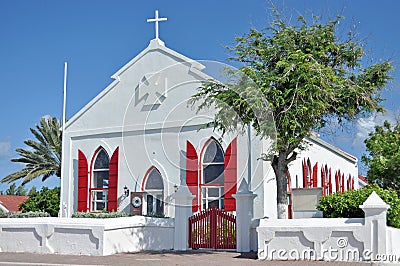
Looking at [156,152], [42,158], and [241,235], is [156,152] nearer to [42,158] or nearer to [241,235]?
[241,235]

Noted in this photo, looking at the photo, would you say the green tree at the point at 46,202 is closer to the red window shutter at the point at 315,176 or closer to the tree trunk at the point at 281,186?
the red window shutter at the point at 315,176

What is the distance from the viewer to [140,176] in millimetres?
22062

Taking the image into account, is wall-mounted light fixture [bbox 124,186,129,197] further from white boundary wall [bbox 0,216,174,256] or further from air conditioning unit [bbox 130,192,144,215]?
white boundary wall [bbox 0,216,174,256]

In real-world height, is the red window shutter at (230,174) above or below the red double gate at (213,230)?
above

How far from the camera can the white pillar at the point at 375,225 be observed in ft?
41.1

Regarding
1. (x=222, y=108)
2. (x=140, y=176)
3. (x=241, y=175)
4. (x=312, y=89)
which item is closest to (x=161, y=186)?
(x=140, y=176)

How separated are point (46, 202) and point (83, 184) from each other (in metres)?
3.77

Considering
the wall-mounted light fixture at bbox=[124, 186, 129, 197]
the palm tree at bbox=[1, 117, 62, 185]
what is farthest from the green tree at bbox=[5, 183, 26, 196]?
the wall-mounted light fixture at bbox=[124, 186, 129, 197]

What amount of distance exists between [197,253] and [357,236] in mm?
4781

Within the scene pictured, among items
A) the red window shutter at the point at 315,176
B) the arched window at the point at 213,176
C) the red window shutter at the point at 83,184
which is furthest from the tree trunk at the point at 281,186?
the red window shutter at the point at 83,184

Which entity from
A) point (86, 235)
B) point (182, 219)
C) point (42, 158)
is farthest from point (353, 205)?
point (42, 158)

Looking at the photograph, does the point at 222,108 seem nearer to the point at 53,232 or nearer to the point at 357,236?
the point at 357,236

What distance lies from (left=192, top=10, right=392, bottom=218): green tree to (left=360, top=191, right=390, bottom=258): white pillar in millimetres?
2530

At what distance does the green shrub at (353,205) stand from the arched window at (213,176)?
625cm
